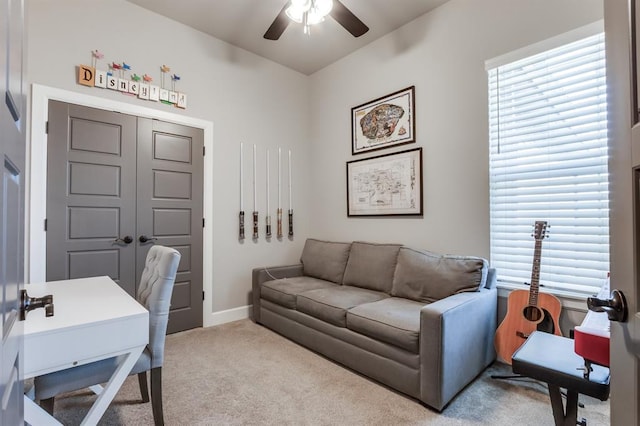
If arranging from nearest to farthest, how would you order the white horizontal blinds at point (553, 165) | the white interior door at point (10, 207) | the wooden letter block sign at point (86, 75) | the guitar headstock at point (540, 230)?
the white interior door at point (10, 207) < the white horizontal blinds at point (553, 165) < the guitar headstock at point (540, 230) < the wooden letter block sign at point (86, 75)

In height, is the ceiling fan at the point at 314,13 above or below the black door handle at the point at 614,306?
above

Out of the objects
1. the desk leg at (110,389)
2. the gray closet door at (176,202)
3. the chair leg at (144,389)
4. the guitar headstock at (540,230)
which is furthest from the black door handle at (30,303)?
the guitar headstock at (540,230)

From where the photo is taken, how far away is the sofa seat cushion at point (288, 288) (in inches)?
117

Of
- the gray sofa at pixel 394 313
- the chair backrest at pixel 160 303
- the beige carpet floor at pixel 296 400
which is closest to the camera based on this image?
the chair backrest at pixel 160 303

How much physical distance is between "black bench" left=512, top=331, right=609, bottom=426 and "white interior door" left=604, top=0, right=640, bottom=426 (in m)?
0.65

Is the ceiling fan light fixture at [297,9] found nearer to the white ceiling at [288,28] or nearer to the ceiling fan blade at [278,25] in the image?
the ceiling fan blade at [278,25]

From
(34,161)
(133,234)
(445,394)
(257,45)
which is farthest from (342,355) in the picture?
(257,45)

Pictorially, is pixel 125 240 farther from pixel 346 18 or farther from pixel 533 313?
pixel 533 313

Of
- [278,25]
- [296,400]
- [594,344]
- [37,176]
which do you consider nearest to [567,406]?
[594,344]

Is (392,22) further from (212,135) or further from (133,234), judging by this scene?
(133,234)

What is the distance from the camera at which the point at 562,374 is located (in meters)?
1.36

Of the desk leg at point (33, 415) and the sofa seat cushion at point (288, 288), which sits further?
the sofa seat cushion at point (288, 288)

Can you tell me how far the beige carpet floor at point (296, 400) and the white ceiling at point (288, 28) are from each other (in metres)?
3.18

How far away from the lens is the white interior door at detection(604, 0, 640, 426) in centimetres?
70
